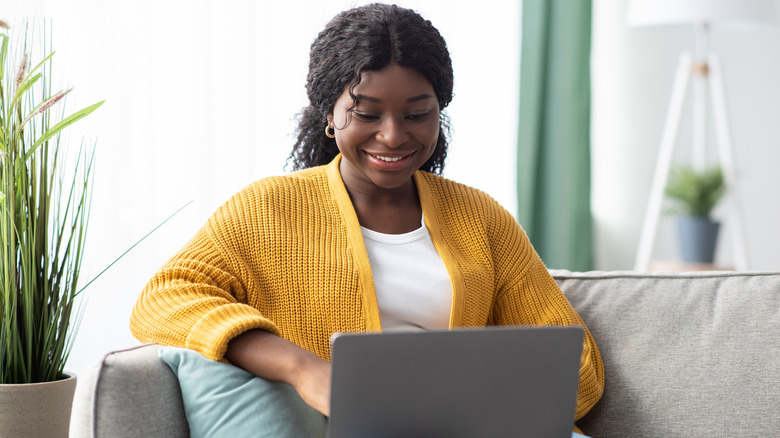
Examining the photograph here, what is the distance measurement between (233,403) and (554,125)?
2.34 meters

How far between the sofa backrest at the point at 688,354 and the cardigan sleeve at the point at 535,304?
55 millimetres

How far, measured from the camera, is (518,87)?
312cm

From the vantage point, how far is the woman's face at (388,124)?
52.4 inches

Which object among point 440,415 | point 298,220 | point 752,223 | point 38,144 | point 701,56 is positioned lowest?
point 752,223

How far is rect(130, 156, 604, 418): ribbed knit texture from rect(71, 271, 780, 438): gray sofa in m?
0.06

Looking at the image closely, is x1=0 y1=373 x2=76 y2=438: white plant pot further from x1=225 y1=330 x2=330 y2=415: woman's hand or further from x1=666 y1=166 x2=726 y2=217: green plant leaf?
x1=666 y1=166 x2=726 y2=217: green plant leaf

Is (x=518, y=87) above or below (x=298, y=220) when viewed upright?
above

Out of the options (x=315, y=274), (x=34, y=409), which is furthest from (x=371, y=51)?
(x=34, y=409)

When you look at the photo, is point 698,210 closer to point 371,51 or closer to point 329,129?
point 329,129

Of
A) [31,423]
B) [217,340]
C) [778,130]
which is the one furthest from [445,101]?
[778,130]

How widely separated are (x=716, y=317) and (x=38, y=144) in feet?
4.05

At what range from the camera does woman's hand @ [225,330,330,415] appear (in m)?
1.08

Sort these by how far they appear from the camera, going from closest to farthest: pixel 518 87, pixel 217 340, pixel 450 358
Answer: pixel 450 358 < pixel 217 340 < pixel 518 87

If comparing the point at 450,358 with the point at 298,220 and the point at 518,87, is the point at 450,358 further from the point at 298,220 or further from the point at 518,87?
the point at 518,87
